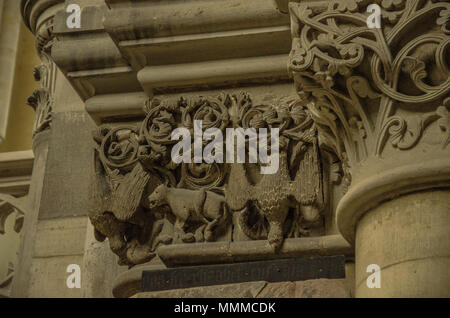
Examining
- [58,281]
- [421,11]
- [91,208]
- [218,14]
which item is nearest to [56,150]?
[58,281]

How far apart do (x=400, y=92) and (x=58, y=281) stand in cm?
185

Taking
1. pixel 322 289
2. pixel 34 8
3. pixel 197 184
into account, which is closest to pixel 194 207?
pixel 197 184

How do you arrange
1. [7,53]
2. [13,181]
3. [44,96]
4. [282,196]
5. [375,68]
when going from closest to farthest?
[375,68] → [282,196] → [44,96] → [13,181] → [7,53]

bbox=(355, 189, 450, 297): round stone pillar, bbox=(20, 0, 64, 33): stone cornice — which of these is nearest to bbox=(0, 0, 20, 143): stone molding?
bbox=(20, 0, 64, 33): stone cornice

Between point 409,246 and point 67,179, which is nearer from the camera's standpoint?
point 409,246

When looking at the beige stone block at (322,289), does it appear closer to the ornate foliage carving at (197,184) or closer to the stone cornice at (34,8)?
the ornate foliage carving at (197,184)

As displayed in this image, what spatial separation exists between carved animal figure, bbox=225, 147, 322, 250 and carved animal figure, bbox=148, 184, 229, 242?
0.26 feet

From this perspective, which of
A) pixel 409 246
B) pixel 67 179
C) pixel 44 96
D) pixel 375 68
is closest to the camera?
pixel 409 246

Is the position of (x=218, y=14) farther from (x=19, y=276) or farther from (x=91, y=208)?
(x=19, y=276)

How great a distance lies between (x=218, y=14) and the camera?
393 cm

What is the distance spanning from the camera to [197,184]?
3.92m

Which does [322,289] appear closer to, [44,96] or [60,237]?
[60,237]

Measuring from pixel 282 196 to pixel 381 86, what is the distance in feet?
1.72

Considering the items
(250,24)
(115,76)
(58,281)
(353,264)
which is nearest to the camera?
(353,264)
